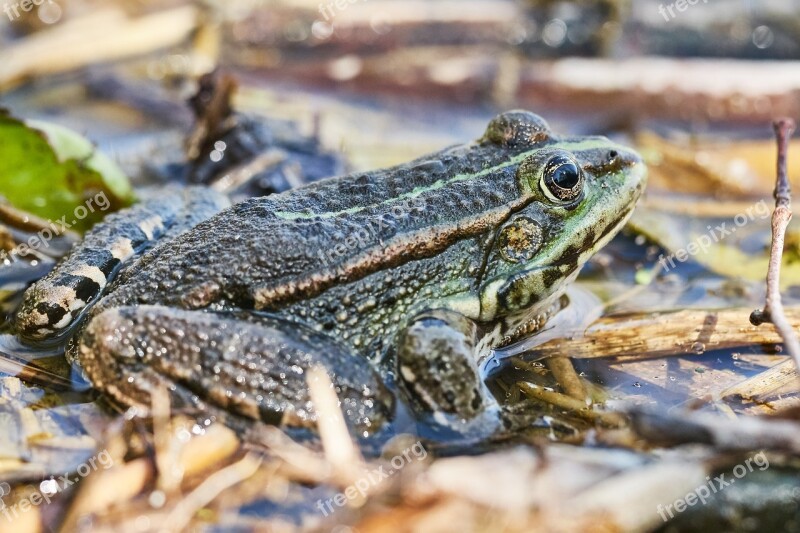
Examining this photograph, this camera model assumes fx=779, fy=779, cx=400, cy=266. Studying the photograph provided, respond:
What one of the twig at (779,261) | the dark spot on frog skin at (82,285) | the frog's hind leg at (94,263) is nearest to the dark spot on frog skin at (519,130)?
the twig at (779,261)

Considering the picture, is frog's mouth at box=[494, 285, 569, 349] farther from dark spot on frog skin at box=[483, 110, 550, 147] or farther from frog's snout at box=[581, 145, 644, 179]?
dark spot on frog skin at box=[483, 110, 550, 147]

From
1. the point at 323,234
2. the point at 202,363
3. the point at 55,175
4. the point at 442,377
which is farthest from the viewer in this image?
the point at 55,175

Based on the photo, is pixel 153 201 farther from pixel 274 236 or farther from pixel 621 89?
pixel 621 89

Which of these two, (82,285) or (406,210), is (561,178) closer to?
(406,210)

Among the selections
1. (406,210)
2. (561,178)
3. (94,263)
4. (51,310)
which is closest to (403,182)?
(406,210)

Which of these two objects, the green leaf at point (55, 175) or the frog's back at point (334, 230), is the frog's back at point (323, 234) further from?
the green leaf at point (55, 175)

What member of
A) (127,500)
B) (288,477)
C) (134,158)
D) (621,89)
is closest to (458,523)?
(288,477)
